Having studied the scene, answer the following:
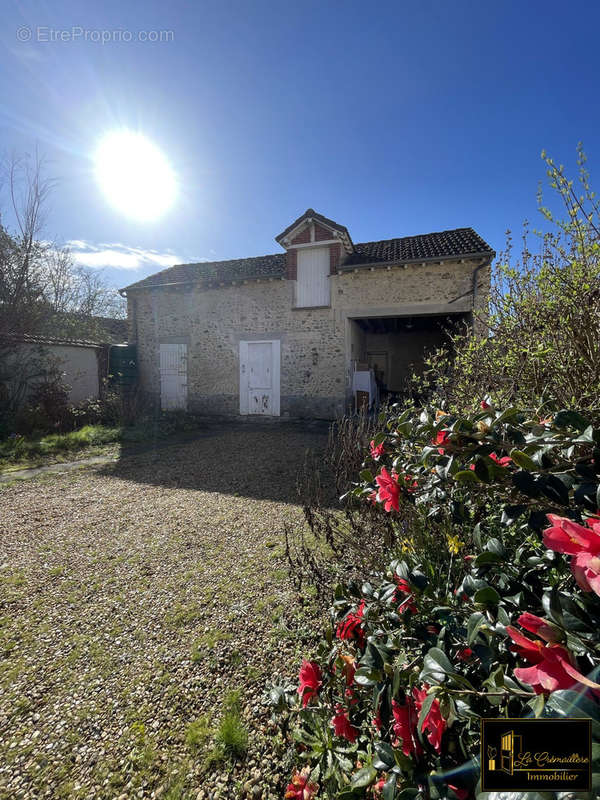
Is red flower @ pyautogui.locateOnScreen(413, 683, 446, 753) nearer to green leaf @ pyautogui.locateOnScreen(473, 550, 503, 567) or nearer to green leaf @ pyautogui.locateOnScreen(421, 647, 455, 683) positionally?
green leaf @ pyautogui.locateOnScreen(421, 647, 455, 683)

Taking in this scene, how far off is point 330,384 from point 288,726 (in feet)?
29.9

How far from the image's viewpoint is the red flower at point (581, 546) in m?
0.58

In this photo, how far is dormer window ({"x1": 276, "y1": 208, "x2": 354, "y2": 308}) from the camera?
10.2 metres

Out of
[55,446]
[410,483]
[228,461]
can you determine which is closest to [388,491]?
[410,483]

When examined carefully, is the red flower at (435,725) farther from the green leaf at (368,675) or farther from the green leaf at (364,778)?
the green leaf at (364,778)

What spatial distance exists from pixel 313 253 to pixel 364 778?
1097 cm

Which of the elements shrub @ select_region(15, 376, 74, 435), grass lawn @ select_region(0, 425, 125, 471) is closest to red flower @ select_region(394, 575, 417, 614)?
grass lawn @ select_region(0, 425, 125, 471)

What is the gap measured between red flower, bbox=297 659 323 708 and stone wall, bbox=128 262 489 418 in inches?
359

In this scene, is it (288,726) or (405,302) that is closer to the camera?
(288,726)

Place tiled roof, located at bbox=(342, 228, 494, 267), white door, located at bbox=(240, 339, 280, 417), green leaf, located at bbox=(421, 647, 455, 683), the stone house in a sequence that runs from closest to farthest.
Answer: green leaf, located at bbox=(421, 647, 455, 683) → tiled roof, located at bbox=(342, 228, 494, 267) → the stone house → white door, located at bbox=(240, 339, 280, 417)

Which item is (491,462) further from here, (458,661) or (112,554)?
(112,554)

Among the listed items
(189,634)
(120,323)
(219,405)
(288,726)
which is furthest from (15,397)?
(120,323)

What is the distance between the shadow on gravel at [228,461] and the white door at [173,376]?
9.64 ft

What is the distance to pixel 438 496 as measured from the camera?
1334 mm
